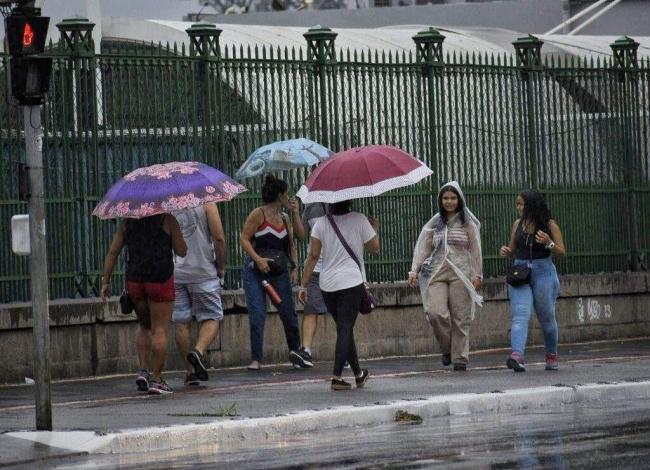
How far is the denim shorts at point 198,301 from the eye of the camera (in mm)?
16797

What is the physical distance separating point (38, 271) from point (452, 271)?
6108mm

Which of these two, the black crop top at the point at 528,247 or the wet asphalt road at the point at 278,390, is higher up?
the black crop top at the point at 528,247

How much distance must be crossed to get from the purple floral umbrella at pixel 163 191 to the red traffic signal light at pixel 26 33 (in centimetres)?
312

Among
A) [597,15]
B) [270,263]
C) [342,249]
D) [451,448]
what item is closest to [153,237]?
[342,249]

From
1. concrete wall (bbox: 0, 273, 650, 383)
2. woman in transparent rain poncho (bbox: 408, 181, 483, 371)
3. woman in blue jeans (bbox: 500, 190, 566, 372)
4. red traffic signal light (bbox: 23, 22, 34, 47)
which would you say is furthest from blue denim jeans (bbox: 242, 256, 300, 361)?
red traffic signal light (bbox: 23, 22, 34, 47)

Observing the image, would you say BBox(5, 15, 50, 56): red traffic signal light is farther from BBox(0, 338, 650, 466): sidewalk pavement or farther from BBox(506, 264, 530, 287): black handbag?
BBox(506, 264, 530, 287): black handbag

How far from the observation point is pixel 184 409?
14.1m

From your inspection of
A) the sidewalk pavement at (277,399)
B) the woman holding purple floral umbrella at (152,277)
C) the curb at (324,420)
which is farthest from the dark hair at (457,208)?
the woman holding purple floral umbrella at (152,277)

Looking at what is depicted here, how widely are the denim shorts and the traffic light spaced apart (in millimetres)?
4631

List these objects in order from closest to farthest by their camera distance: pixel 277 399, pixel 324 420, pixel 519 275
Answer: pixel 324 420 < pixel 277 399 < pixel 519 275

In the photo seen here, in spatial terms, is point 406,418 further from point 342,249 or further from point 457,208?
point 457,208

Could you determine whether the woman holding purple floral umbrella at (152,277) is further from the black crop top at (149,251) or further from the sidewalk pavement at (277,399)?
the sidewalk pavement at (277,399)

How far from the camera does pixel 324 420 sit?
13430mm

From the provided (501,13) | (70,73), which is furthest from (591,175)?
(501,13)
